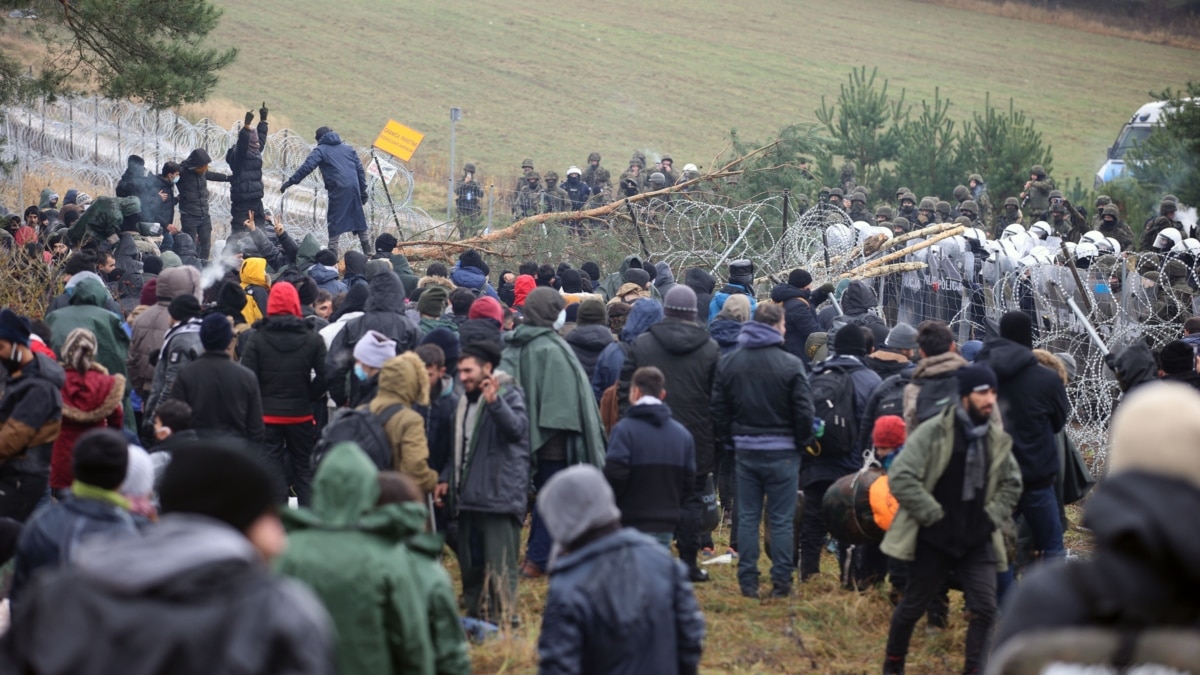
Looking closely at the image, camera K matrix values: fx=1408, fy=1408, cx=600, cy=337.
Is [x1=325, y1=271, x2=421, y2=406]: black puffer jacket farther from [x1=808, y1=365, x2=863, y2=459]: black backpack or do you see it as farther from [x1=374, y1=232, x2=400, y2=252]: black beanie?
[x1=374, y1=232, x2=400, y2=252]: black beanie

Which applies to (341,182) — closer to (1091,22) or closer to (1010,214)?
(1010,214)

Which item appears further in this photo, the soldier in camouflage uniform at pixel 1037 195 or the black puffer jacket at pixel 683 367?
the soldier in camouflage uniform at pixel 1037 195

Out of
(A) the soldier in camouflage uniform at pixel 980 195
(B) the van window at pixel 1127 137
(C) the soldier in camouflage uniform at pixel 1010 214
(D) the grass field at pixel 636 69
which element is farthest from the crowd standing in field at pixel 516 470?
(D) the grass field at pixel 636 69

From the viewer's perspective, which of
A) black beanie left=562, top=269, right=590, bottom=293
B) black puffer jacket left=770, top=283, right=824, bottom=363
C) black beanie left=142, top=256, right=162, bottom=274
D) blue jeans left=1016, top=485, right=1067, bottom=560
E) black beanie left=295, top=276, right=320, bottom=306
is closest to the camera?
blue jeans left=1016, top=485, right=1067, bottom=560

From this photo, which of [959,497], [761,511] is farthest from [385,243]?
[959,497]

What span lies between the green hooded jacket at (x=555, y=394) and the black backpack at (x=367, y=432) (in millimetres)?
1301

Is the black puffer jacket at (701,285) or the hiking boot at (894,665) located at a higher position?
the black puffer jacket at (701,285)

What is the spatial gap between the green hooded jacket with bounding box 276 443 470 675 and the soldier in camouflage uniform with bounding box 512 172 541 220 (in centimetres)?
1889

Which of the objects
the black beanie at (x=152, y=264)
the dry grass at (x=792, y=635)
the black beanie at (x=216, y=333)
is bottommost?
the dry grass at (x=792, y=635)

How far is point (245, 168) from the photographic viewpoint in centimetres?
1678

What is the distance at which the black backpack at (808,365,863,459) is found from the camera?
855 cm

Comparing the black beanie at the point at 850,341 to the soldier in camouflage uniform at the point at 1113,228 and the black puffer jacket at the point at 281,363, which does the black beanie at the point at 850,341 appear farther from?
the soldier in camouflage uniform at the point at 1113,228

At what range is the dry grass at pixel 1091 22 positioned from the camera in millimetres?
56688

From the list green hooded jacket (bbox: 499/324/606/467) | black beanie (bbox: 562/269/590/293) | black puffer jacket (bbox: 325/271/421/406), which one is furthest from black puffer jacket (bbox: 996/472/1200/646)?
black beanie (bbox: 562/269/590/293)
